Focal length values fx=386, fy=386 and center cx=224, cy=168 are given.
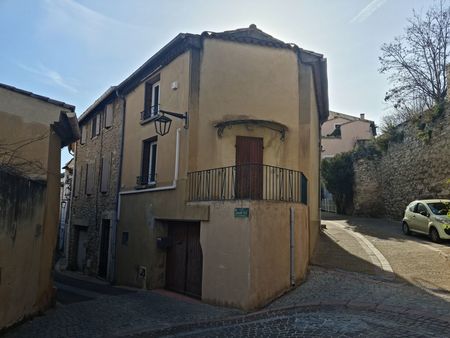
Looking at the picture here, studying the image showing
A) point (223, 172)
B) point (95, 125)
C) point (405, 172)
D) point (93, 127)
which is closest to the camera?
point (223, 172)

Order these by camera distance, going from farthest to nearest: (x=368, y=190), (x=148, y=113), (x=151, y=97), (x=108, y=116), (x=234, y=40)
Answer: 1. (x=368, y=190)
2. (x=108, y=116)
3. (x=151, y=97)
4. (x=148, y=113)
5. (x=234, y=40)

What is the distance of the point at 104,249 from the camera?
51.1ft

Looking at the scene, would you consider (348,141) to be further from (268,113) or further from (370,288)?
(370,288)

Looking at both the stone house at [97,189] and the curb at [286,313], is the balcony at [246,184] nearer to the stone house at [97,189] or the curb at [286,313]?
the curb at [286,313]

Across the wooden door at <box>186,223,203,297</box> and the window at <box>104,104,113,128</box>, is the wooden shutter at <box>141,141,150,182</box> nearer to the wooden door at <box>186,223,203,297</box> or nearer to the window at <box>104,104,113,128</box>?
the wooden door at <box>186,223,203,297</box>

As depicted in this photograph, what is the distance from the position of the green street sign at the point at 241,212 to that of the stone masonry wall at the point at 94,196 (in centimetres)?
703

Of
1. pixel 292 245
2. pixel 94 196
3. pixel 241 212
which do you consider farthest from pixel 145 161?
pixel 292 245

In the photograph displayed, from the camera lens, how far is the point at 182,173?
420 inches

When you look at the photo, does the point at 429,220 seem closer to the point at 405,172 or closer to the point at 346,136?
the point at 405,172

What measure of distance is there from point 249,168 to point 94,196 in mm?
10149

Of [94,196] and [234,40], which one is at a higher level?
[234,40]

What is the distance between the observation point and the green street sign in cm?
A: 826

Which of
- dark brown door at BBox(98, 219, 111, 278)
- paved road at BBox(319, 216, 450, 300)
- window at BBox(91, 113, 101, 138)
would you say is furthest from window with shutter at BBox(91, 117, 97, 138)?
paved road at BBox(319, 216, 450, 300)

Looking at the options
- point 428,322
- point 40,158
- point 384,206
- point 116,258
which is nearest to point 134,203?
point 116,258
